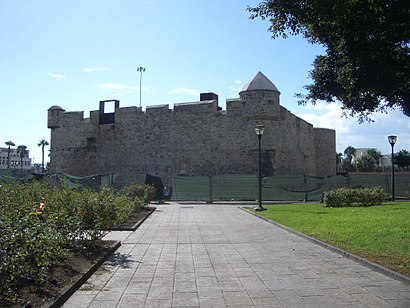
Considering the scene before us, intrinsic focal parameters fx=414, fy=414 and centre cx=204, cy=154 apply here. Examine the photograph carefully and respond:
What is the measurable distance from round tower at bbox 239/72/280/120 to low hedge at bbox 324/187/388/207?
15.3 meters

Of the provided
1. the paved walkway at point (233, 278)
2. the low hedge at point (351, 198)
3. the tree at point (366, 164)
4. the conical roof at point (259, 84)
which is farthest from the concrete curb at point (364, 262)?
the tree at point (366, 164)

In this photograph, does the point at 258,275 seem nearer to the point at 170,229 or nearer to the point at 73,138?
the point at 170,229

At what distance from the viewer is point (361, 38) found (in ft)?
26.5

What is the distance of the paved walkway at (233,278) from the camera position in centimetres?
500

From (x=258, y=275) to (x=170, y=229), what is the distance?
6.30 metres

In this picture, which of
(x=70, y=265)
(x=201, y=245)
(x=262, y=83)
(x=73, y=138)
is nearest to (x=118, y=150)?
(x=73, y=138)

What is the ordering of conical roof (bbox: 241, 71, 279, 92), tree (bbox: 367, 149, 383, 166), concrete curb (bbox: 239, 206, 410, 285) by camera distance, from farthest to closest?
tree (bbox: 367, 149, 383, 166)
conical roof (bbox: 241, 71, 279, 92)
concrete curb (bbox: 239, 206, 410, 285)

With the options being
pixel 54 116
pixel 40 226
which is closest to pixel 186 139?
pixel 54 116

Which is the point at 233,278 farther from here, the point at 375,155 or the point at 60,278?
the point at 375,155

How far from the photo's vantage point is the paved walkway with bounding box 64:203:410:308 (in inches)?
197

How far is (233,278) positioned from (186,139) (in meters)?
30.6

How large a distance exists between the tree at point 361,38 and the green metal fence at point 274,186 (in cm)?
1529

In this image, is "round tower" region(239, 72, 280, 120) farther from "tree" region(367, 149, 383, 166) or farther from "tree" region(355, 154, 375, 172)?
"tree" region(367, 149, 383, 166)

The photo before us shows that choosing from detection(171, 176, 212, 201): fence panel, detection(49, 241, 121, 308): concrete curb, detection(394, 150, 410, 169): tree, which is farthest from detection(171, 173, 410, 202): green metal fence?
detection(394, 150, 410, 169): tree
